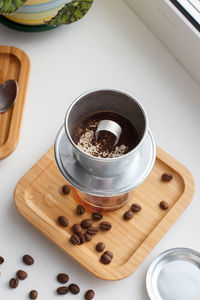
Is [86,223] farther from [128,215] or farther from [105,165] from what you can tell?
[105,165]

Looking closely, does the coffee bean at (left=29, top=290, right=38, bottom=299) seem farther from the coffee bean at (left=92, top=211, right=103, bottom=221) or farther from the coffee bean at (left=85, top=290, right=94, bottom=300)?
the coffee bean at (left=92, top=211, right=103, bottom=221)

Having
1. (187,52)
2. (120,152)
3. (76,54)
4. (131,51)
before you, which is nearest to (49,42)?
(76,54)

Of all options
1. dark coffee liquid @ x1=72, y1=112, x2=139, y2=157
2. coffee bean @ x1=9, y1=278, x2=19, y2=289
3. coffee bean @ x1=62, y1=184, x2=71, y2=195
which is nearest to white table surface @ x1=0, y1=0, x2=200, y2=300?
coffee bean @ x1=9, y1=278, x2=19, y2=289

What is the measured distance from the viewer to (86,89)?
4.63 feet

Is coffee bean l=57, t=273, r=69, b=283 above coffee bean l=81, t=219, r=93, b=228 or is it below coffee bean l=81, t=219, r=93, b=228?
below

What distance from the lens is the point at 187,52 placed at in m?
1.38

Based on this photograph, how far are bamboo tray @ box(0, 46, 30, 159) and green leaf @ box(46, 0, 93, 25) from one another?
22 centimetres

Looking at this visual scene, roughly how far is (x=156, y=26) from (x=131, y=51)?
0.09m

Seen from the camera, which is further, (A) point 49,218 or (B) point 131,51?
(B) point 131,51

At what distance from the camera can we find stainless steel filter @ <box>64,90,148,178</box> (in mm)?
1072

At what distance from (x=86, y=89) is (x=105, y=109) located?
0.25m

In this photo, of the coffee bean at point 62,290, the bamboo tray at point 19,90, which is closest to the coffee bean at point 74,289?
the coffee bean at point 62,290

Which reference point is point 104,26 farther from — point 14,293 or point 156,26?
point 14,293

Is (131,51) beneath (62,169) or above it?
above
